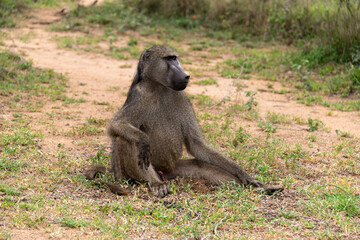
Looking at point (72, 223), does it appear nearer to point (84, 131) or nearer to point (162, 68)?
point (162, 68)

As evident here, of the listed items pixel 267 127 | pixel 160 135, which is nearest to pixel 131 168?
pixel 160 135

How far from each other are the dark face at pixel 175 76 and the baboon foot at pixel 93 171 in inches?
39.4

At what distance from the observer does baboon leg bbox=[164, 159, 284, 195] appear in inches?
169

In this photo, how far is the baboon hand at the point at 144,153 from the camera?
3879 mm

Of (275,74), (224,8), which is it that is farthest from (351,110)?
(224,8)

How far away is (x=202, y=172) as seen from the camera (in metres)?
4.35

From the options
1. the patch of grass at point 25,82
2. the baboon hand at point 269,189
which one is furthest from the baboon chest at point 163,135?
the patch of grass at point 25,82

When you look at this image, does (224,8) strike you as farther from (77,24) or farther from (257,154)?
(257,154)

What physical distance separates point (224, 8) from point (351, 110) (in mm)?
6207

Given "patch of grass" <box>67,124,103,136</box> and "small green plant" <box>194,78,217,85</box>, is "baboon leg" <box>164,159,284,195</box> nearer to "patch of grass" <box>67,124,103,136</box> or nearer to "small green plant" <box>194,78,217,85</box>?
"patch of grass" <box>67,124,103,136</box>

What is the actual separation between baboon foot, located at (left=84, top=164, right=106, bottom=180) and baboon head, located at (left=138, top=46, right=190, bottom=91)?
0.91 m

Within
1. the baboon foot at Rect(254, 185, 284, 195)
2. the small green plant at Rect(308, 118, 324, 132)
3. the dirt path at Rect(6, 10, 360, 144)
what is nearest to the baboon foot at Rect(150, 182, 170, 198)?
the baboon foot at Rect(254, 185, 284, 195)

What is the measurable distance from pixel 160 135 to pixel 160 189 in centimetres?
47

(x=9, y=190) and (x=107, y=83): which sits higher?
(x=107, y=83)
